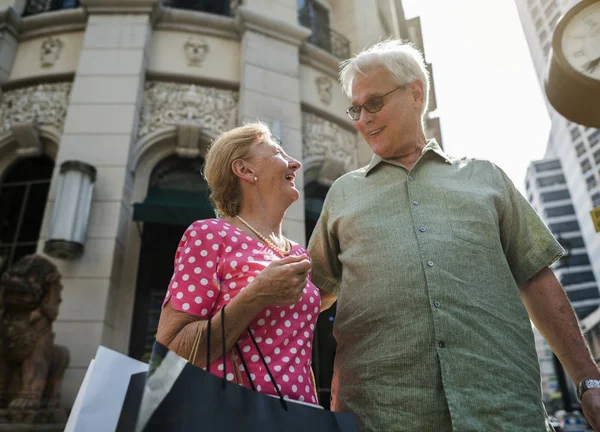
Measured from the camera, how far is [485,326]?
4.89ft

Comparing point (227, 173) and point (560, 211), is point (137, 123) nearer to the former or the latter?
point (227, 173)

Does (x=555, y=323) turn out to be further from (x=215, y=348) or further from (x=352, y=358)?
(x=215, y=348)

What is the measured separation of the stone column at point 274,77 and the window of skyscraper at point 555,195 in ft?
244

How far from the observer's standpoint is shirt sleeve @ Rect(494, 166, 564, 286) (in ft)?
5.79

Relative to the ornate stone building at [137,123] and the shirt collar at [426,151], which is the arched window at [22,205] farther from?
the shirt collar at [426,151]

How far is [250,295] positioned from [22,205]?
820cm

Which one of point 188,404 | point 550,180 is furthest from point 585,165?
point 188,404

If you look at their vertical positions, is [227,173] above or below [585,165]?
below

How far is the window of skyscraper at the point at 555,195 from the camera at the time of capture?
231 ft

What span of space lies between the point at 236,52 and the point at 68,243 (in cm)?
523

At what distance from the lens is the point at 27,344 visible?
4762mm

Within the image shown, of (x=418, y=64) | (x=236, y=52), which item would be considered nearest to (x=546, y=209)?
(x=236, y=52)

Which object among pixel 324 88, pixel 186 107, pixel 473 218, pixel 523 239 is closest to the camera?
pixel 473 218

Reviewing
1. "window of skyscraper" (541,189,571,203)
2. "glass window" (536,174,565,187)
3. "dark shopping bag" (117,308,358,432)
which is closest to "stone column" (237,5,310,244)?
"dark shopping bag" (117,308,358,432)
